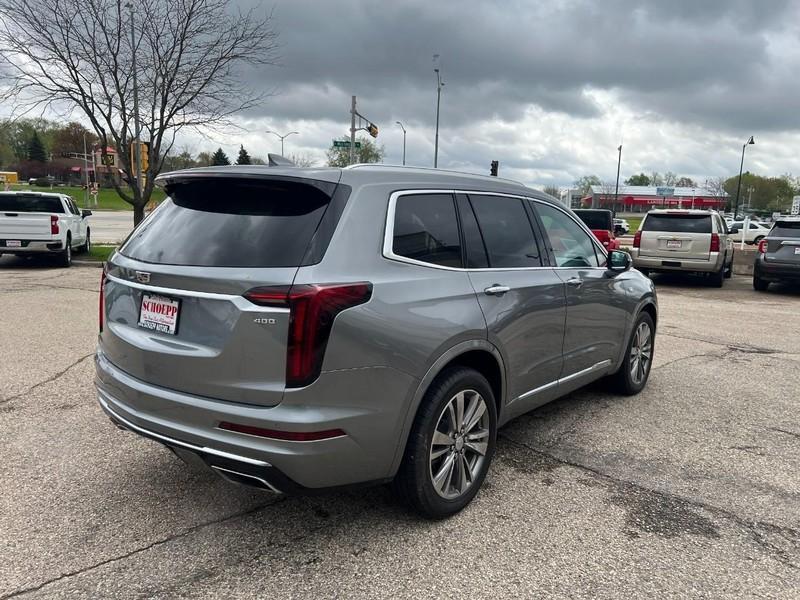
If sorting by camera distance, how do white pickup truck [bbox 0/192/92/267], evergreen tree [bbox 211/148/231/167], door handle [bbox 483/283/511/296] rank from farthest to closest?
evergreen tree [bbox 211/148/231/167], white pickup truck [bbox 0/192/92/267], door handle [bbox 483/283/511/296]

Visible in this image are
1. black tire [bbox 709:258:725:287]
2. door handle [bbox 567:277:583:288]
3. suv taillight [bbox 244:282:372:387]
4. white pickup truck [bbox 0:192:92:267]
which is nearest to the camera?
suv taillight [bbox 244:282:372:387]

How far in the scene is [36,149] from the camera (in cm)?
11200

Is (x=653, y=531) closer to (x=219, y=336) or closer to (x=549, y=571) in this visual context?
(x=549, y=571)

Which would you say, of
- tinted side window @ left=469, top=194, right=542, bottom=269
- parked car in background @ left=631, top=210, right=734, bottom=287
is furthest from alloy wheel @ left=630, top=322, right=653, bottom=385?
parked car in background @ left=631, top=210, right=734, bottom=287

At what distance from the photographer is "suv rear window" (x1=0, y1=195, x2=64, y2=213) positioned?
1452cm

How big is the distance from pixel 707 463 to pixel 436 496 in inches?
78.7

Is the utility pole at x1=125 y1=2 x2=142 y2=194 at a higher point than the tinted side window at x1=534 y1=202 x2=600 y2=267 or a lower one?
higher

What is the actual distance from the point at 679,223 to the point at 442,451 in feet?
41.0

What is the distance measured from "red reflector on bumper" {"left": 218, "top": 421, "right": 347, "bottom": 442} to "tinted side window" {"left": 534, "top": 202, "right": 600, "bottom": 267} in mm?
2238

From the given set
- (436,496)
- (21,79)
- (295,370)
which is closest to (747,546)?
(436,496)

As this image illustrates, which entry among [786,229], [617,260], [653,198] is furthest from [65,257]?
[653,198]

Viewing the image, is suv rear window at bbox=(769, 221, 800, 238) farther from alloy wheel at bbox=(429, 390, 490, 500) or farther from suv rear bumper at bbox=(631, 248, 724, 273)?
alloy wheel at bbox=(429, 390, 490, 500)

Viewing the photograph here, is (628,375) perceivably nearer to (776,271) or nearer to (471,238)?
(471,238)

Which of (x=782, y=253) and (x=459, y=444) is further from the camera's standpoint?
(x=782, y=253)
